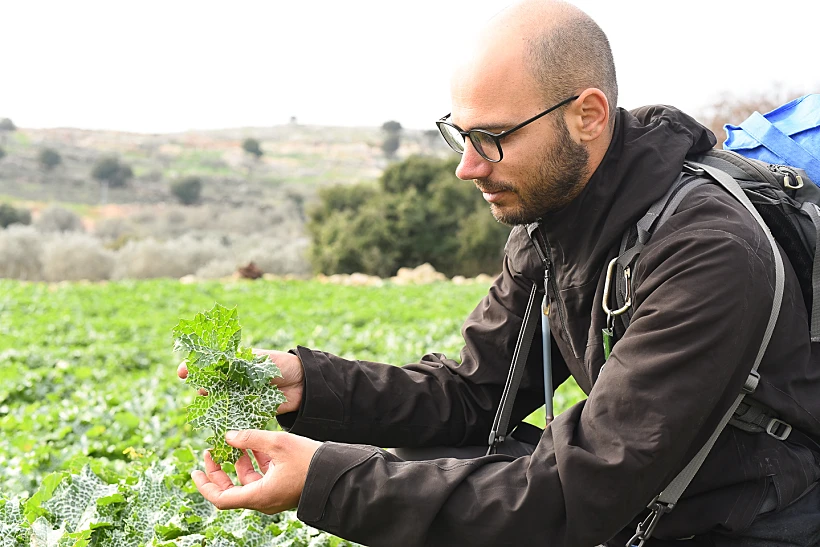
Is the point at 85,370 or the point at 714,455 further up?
the point at 714,455

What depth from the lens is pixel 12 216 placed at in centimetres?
4400

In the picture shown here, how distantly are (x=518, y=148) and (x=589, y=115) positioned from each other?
218 mm

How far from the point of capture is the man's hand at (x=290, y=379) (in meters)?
2.64

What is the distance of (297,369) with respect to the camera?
2.69 meters

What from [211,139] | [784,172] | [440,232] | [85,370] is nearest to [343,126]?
[211,139]

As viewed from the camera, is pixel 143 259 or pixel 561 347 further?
pixel 143 259

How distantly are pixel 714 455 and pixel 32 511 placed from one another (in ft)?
7.07

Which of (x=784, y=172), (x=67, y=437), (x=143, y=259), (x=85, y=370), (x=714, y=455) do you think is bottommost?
(x=143, y=259)

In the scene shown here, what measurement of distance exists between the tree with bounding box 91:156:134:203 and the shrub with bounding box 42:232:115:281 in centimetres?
3246

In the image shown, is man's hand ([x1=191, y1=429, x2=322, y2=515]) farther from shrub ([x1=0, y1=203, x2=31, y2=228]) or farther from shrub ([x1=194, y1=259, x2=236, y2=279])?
shrub ([x1=0, y1=203, x2=31, y2=228])

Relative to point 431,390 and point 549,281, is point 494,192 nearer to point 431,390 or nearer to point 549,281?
point 549,281

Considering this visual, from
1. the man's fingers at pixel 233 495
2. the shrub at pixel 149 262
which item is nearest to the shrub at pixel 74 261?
the shrub at pixel 149 262

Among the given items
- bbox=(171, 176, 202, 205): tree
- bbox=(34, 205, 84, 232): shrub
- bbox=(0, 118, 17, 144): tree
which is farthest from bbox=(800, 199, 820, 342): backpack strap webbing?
bbox=(0, 118, 17, 144): tree

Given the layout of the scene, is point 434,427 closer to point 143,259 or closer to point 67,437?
point 67,437
